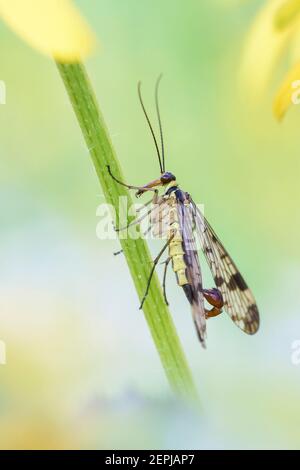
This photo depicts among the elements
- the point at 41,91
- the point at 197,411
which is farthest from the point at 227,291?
the point at 41,91

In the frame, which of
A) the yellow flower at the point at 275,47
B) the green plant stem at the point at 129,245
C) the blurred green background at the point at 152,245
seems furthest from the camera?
the blurred green background at the point at 152,245

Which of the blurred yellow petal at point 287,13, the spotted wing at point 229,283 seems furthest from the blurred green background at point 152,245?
the blurred yellow petal at point 287,13

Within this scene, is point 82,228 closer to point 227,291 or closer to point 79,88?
point 227,291

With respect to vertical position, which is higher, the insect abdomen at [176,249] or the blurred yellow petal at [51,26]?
the blurred yellow petal at [51,26]

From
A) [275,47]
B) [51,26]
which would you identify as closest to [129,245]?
[51,26]

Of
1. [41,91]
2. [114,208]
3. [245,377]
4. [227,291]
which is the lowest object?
[245,377]

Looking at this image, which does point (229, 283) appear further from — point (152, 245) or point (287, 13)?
point (287, 13)

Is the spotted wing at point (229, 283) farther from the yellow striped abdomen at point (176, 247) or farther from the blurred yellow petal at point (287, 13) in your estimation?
the blurred yellow petal at point (287, 13)
